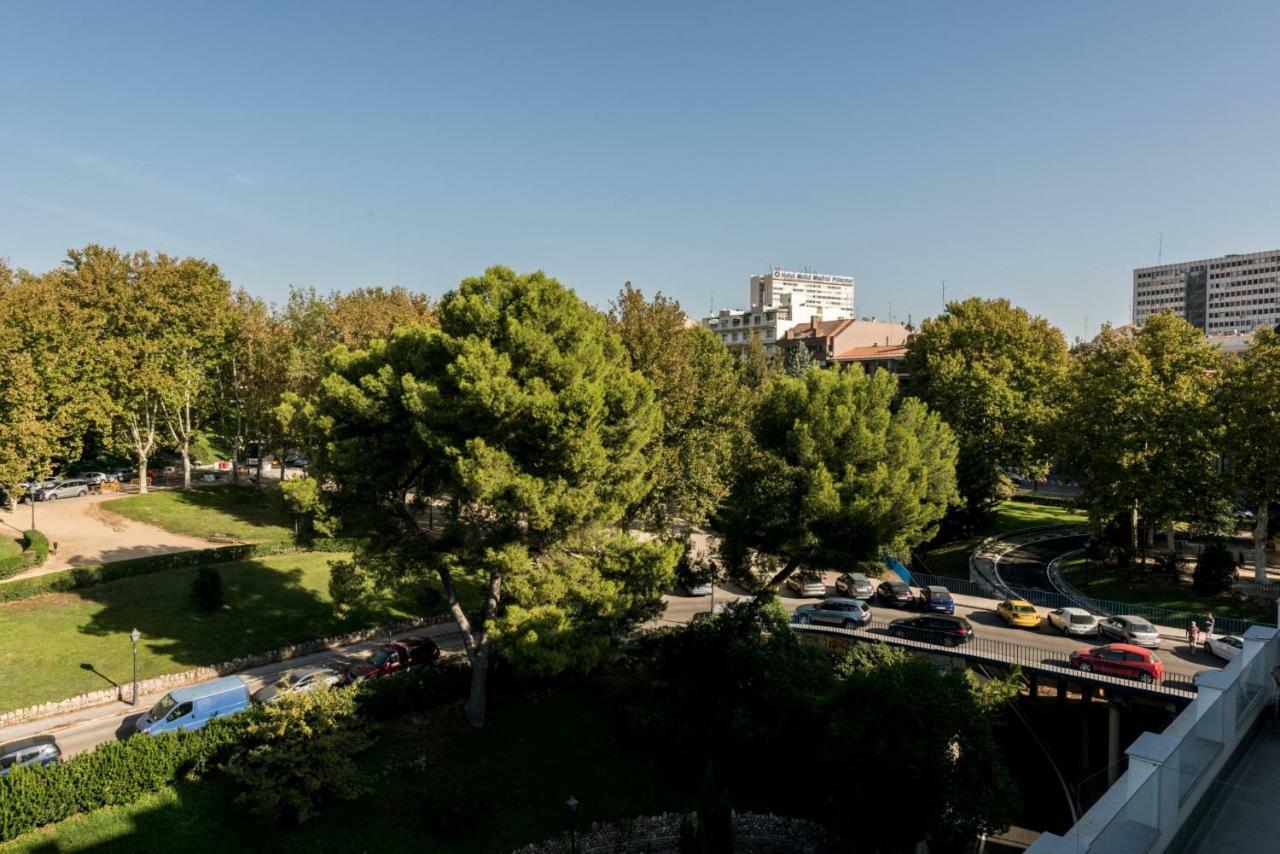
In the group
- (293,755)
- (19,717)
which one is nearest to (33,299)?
(19,717)

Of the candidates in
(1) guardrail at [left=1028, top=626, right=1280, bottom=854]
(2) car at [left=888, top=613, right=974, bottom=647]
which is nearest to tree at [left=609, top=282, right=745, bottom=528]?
(2) car at [left=888, top=613, right=974, bottom=647]

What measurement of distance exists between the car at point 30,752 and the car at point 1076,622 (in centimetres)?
3406

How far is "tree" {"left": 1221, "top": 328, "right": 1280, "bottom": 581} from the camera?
34562 mm

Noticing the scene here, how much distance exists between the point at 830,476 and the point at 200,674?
80.8 feet

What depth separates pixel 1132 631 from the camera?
29.0 meters

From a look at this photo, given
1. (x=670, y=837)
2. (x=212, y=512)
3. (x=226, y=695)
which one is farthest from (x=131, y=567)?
(x=670, y=837)

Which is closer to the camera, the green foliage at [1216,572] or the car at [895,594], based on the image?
the green foliage at [1216,572]

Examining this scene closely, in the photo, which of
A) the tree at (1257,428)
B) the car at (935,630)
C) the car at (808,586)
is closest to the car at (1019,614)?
the car at (935,630)

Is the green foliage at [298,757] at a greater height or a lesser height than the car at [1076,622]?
lesser

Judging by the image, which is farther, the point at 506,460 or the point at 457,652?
the point at 457,652

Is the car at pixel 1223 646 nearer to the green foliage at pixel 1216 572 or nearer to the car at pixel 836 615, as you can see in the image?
the green foliage at pixel 1216 572

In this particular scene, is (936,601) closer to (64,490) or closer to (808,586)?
(808,586)

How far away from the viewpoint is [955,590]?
39.2 meters

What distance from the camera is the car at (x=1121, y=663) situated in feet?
82.0
